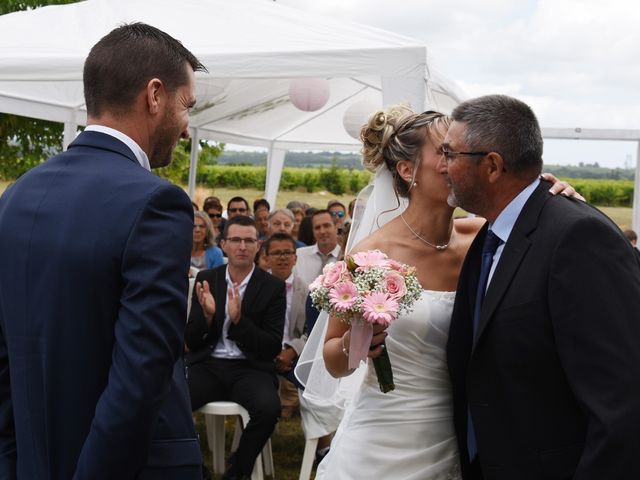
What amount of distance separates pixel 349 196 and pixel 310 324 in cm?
3448

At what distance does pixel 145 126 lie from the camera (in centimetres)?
198

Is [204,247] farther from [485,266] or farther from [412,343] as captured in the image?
[485,266]

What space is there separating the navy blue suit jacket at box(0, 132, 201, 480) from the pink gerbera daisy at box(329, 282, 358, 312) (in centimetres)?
96

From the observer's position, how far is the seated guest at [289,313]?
22.8 ft

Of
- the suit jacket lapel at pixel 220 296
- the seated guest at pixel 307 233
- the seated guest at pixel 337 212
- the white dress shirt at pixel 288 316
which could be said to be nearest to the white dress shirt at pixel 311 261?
the white dress shirt at pixel 288 316

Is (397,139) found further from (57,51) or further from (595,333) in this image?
(57,51)

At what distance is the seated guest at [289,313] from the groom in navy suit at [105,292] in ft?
16.2

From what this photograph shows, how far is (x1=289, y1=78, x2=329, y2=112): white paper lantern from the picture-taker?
10.1 metres

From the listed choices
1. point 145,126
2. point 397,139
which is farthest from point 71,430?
point 397,139

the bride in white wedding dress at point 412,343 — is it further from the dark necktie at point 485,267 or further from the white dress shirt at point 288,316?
the white dress shirt at point 288,316

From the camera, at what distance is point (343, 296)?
9.32ft

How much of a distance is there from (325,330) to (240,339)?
232cm

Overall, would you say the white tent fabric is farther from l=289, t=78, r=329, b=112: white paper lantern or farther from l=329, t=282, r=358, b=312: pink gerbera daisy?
l=329, t=282, r=358, b=312: pink gerbera daisy

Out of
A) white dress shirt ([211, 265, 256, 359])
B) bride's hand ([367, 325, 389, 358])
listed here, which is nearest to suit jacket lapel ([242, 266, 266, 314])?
white dress shirt ([211, 265, 256, 359])
